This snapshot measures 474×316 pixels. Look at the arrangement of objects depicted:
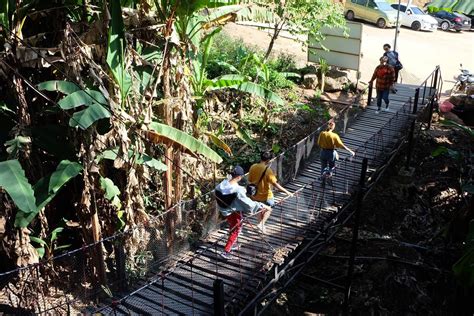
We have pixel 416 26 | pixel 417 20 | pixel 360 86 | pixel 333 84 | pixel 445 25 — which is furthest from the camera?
pixel 445 25

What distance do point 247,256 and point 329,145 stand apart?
8.87 ft

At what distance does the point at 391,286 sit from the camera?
11062mm

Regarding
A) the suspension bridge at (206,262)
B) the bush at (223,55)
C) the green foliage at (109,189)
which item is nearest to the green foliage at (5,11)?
the green foliage at (109,189)

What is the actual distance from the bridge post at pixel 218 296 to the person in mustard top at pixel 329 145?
406cm

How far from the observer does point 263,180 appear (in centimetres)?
742

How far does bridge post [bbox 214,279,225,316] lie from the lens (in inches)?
218

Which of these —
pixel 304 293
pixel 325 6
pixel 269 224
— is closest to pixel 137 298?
pixel 269 224

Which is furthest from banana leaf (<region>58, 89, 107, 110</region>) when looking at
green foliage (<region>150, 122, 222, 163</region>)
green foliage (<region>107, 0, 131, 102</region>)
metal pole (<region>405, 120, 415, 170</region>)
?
metal pole (<region>405, 120, 415, 170</region>)

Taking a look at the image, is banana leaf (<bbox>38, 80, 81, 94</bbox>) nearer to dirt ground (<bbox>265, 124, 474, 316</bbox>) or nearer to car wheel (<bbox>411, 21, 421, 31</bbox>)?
dirt ground (<bbox>265, 124, 474, 316</bbox>)

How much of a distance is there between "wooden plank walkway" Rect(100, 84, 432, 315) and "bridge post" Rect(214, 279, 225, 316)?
2.31 feet

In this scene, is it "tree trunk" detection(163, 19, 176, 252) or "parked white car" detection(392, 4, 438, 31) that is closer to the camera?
"tree trunk" detection(163, 19, 176, 252)

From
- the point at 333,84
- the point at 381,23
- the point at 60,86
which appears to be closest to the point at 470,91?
the point at 333,84

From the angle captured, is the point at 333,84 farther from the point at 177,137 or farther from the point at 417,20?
the point at 417,20

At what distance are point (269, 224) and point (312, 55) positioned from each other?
26.9ft
